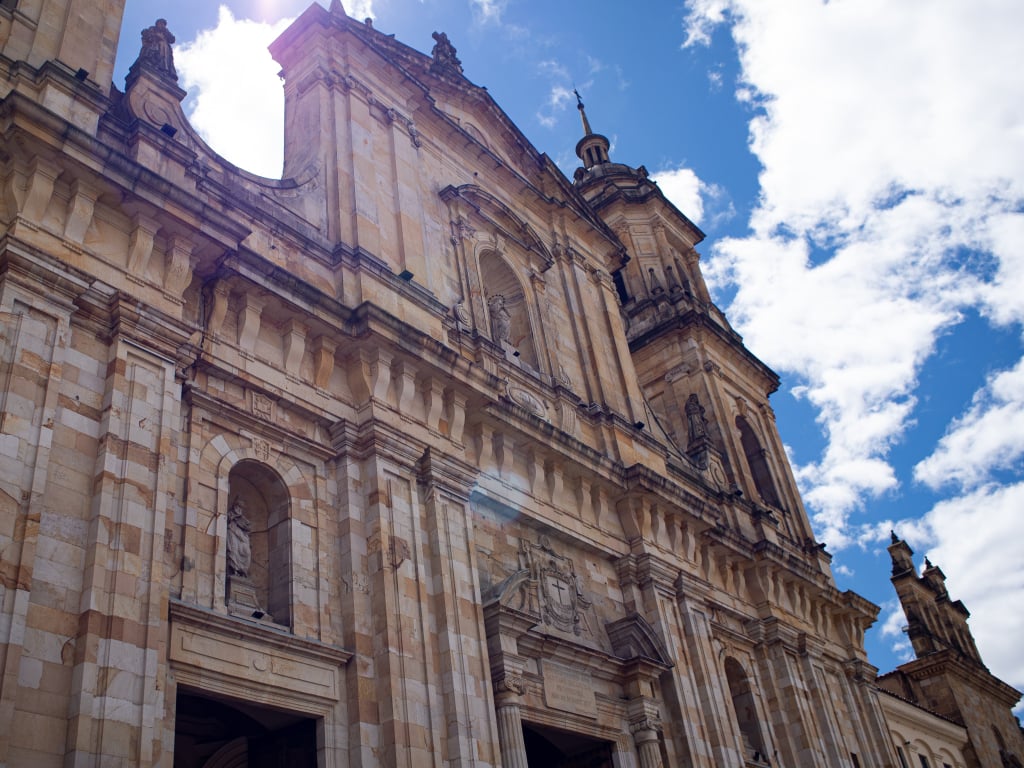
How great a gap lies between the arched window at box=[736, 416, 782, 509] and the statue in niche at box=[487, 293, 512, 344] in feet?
32.4

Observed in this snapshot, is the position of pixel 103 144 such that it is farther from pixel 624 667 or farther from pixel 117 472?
pixel 624 667

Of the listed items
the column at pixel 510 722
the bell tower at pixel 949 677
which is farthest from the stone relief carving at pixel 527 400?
the bell tower at pixel 949 677

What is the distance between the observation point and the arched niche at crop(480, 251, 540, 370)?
18234 millimetres

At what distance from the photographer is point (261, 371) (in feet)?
40.3

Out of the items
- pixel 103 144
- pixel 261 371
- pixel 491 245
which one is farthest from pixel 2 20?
pixel 491 245

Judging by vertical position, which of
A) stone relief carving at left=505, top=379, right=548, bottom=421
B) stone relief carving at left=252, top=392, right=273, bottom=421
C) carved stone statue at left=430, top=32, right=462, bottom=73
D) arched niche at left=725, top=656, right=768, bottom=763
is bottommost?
arched niche at left=725, top=656, right=768, bottom=763

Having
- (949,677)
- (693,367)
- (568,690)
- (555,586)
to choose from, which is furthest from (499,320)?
(949,677)

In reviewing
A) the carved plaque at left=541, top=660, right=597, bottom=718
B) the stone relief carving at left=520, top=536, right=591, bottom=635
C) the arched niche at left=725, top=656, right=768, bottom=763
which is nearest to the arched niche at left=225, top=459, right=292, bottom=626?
the stone relief carving at left=520, top=536, right=591, bottom=635

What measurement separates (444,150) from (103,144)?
9337 mm

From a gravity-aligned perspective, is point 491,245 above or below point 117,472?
above

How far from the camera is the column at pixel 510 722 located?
1244 cm

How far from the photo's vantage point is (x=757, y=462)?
88.0 feet

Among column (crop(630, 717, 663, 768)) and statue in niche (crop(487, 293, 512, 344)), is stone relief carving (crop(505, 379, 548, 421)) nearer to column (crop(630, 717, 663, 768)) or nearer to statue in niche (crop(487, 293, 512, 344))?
statue in niche (crop(487, 293, 512, 344))

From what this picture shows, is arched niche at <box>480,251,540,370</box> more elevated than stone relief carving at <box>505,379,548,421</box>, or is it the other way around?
arched niche at <box>480,251,540,370</box>
